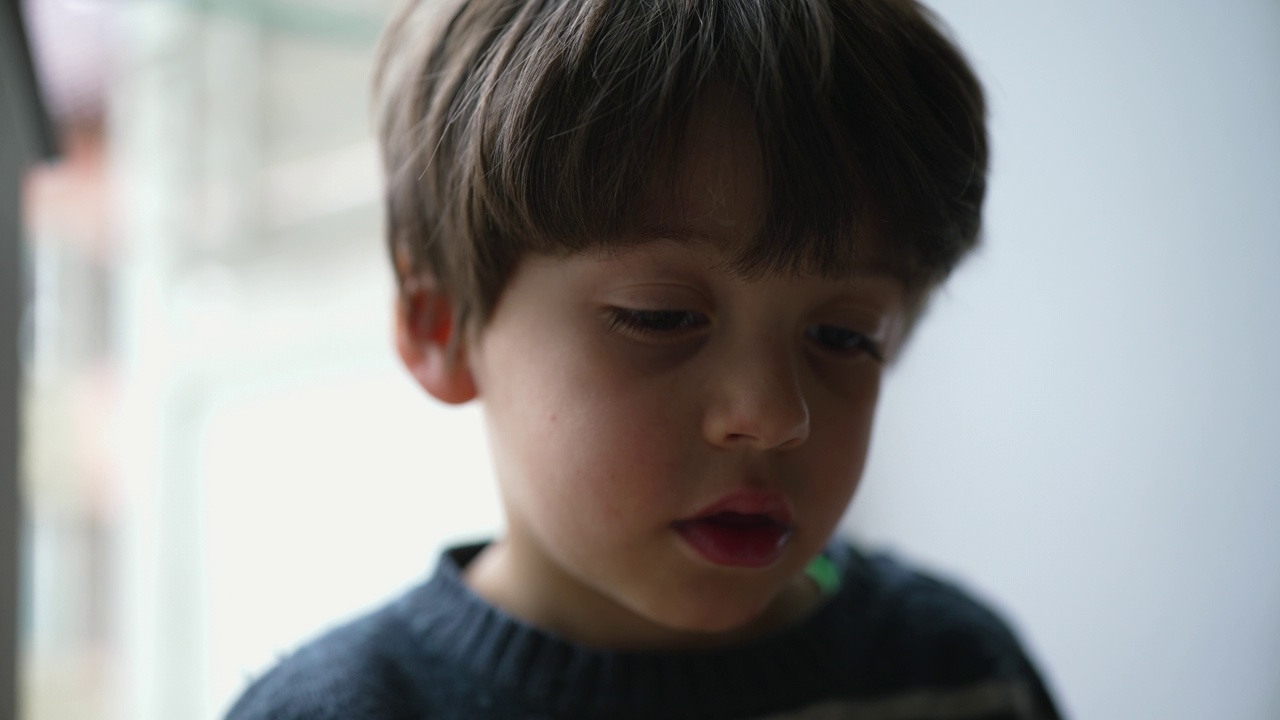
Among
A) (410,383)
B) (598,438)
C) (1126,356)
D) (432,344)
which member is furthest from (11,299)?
(1126,356)

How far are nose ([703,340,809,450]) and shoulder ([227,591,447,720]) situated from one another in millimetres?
290

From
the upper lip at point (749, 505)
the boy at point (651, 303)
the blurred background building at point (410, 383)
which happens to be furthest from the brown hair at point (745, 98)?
the blurred background building at point (410, 383)

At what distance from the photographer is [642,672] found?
723 millimetres

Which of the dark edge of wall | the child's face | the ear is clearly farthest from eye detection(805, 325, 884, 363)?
the dark edge of wall

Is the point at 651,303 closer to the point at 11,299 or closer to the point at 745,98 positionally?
the point at 745,98

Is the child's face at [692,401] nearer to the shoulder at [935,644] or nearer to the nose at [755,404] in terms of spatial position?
the nose at [755,404]

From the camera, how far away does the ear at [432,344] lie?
717 mm

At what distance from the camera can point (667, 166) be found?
1.82 ft

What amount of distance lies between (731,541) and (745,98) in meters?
0.26

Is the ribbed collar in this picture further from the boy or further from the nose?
the nose

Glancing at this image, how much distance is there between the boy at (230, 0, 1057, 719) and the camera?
22.0 inches

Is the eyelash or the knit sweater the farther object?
the knit sweater

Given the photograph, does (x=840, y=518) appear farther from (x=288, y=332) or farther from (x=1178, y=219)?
(x=288, y=332)

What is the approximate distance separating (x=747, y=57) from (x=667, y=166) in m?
0.07
